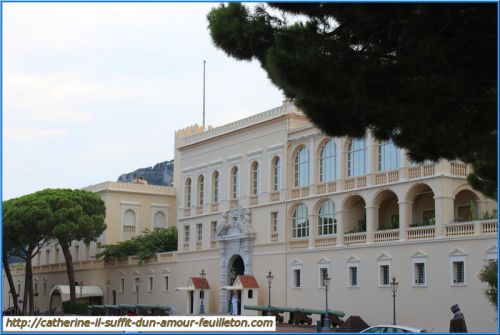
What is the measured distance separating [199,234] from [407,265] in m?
20.5

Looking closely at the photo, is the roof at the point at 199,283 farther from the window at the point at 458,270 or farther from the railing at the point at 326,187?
the window at the point at 458,270

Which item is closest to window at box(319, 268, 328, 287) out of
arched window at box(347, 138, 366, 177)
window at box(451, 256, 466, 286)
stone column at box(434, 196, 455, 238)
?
arched window at box(347, 138, 366, 177)

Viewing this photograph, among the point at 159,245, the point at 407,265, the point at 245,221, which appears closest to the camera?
the point at 407,265

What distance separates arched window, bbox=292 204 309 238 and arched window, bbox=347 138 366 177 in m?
4.43

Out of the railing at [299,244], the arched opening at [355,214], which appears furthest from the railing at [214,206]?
the arched opening at [355,214]

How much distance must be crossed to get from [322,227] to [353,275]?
3.88 metres

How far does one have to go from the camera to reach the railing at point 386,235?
140ft

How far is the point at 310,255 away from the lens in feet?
158

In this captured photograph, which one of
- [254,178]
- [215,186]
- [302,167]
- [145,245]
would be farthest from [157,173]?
[302,167]

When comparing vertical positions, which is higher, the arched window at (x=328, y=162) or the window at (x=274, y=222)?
the arched window at (x=328, y=162)

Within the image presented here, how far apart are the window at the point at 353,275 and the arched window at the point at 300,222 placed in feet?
15.0

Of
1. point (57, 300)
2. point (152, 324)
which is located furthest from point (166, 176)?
point (152, 324)

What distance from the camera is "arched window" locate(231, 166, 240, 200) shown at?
55.3 metres

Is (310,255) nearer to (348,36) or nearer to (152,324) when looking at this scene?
(152,324)
